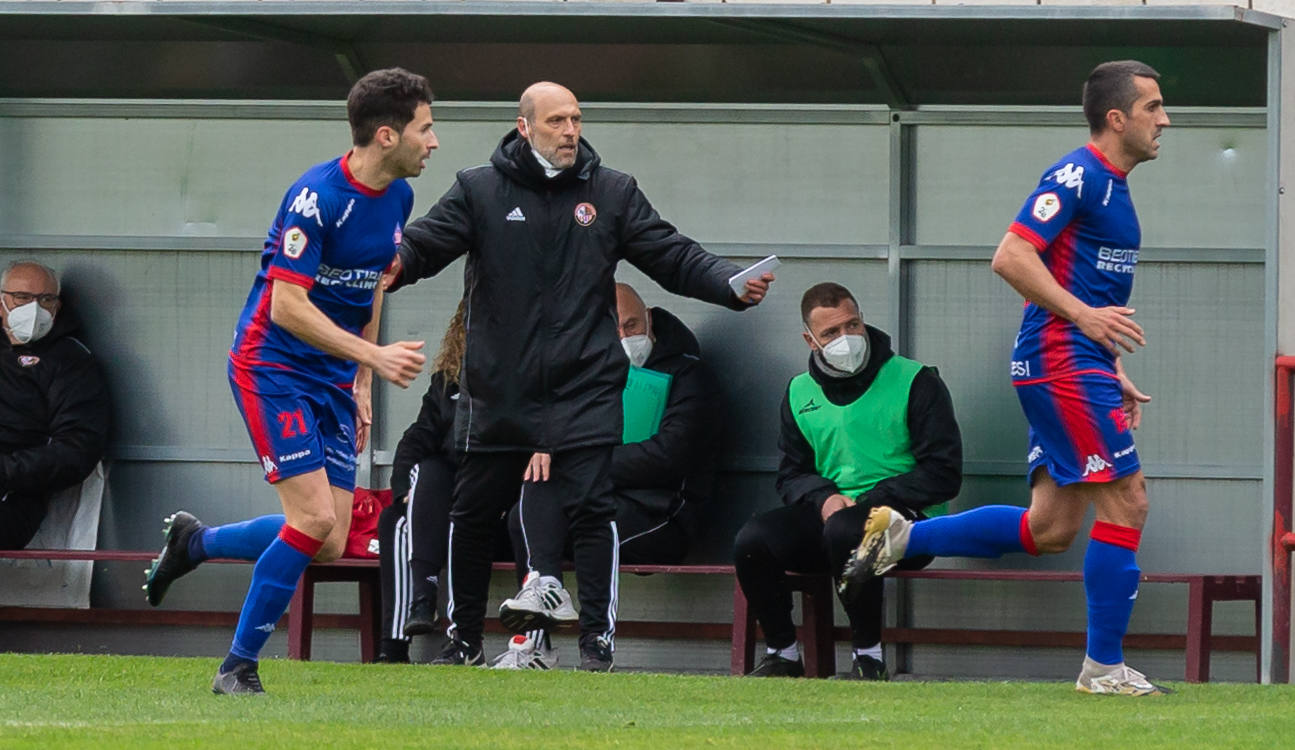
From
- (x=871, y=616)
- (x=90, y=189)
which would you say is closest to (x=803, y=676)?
(x=871, y=616)

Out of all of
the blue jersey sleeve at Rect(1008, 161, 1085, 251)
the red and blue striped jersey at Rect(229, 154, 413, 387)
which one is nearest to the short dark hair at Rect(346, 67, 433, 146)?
the red and blue striped jersey at Rect(229, 154, 413, 387)

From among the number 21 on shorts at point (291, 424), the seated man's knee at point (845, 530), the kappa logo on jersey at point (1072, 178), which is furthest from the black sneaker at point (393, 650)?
the kappa logo on jersey at point (1072, 178)

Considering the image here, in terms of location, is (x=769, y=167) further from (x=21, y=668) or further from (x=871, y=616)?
(x=21, y=668)

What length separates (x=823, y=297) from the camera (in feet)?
26.1

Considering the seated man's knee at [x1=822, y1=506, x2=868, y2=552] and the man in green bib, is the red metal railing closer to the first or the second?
the man in green bib

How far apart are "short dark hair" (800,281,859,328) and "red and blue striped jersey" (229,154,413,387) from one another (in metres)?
2.19

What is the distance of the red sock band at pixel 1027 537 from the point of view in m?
6.51

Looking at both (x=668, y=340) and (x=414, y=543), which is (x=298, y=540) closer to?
(x=414, y=543)

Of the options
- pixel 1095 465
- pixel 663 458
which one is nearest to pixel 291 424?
pixel 1095 465

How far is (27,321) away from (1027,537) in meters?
4.19

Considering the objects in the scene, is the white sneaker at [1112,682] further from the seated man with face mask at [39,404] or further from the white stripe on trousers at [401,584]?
the seated man with face mask at [39,404]

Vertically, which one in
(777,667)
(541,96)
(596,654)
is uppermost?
(541,96)

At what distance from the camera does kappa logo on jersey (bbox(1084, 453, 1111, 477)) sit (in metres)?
5.98

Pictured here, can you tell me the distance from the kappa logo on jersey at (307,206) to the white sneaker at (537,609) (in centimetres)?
142
